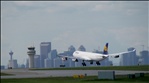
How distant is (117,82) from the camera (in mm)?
62562

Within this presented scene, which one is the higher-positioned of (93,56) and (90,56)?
(90,56)

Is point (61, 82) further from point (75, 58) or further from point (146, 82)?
point (75, 58)

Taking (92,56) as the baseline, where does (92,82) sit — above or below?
below

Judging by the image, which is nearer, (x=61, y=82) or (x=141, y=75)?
(x=61, y=82)

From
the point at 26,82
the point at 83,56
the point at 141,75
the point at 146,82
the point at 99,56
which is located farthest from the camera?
the point at 83,56

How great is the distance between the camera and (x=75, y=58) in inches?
6348

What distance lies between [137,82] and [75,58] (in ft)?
326

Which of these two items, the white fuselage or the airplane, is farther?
the airplane

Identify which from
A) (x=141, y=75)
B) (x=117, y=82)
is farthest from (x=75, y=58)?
(x=117, y=82)

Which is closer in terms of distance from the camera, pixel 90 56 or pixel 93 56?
pixel 93 56

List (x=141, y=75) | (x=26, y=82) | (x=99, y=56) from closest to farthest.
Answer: (x=26, y=82)
(x=141, y=75)
(x=99, y=56)

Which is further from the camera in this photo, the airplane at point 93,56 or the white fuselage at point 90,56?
the airplane at point 93,56

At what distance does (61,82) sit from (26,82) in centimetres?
643

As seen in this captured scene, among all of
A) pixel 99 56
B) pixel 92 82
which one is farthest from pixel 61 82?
pixel 99 56
